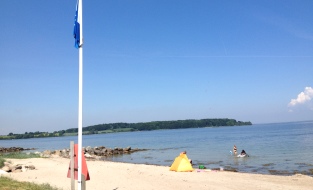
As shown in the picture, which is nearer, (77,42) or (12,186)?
(77,42)

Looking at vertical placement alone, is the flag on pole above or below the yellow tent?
above

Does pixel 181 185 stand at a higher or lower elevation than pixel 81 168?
lower

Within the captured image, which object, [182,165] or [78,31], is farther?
[182,165]

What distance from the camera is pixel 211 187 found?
12891mm

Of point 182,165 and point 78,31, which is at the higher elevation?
point 78,31

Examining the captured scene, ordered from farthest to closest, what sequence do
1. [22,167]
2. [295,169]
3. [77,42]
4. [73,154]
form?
[295,169], [22,167], [73,154], [77,42]

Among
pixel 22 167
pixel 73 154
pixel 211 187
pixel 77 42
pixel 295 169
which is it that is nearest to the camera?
pixel 77 42

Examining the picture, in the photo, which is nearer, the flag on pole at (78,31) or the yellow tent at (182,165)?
the flag on pole at (78,31)

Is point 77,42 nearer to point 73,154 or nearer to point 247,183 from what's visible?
point 73,154

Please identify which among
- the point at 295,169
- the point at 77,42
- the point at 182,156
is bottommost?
the point at 295,169

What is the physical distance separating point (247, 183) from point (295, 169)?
9.87 metres

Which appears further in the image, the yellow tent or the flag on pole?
the yellow tent

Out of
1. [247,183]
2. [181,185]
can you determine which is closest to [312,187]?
[247,183]

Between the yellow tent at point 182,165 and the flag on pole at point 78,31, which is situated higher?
the flag on pole at point 78,31
